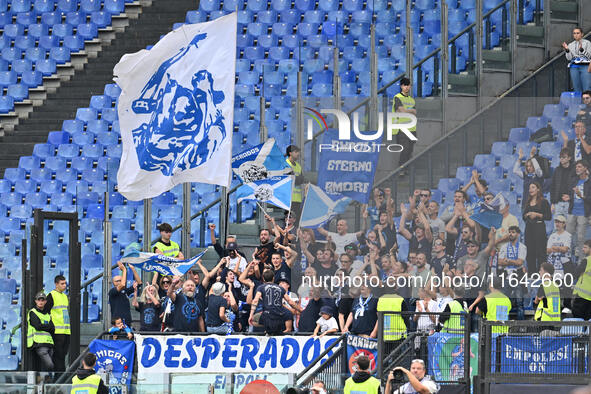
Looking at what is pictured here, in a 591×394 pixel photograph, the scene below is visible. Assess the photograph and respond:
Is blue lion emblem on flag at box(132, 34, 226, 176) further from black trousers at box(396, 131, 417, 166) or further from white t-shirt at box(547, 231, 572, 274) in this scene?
white t-shirt at box(547, 231, 572, 274)

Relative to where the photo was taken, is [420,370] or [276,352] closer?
[420,370]

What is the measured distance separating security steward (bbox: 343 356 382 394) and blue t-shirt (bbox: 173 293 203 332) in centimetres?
459

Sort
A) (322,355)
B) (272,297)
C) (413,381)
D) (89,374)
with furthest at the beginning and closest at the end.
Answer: (272,297)
(322,355)
(89,374)
(413,381)

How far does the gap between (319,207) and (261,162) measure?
12.1 ft

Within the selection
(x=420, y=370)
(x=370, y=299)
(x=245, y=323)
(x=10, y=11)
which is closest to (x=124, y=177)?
(x=245, y=323)

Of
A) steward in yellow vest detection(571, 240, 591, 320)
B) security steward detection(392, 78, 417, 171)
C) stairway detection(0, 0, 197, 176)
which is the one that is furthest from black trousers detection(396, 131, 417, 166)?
stairway detection(0, 0, 197, 176)

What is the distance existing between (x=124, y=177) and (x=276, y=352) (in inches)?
124

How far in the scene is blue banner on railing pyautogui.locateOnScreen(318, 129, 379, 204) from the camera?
14484 mm

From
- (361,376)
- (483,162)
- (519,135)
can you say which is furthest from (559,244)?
(361,376)

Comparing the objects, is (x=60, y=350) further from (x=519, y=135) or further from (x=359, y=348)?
(x=519, y=135)

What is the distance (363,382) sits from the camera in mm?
13031

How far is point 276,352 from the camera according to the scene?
1677 cm

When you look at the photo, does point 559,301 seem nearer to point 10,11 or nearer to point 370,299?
point 370,299

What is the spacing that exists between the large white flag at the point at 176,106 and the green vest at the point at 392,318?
3086 mm
